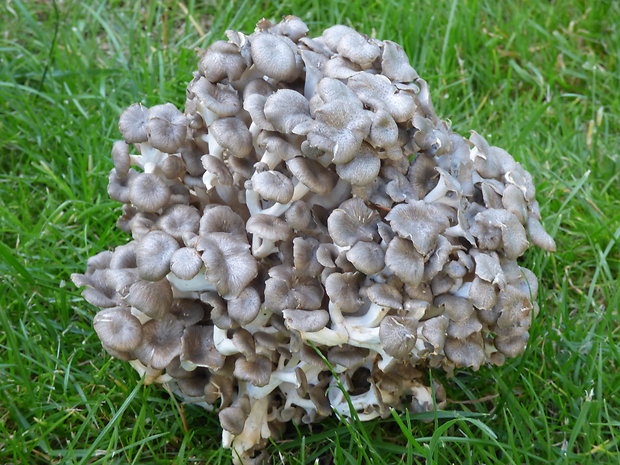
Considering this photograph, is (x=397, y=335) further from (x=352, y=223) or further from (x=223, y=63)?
(x=223, y=63)

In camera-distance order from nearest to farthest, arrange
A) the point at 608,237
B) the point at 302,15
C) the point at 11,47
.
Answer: the point at 608,237 → the point at 11,47 → the point at 302,15

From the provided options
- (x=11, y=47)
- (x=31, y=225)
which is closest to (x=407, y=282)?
(x=31, y=225)

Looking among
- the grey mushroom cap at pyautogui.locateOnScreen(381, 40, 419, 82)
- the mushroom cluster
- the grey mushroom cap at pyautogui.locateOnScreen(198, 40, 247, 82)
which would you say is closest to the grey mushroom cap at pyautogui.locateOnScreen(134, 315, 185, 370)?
the mushroom cluster

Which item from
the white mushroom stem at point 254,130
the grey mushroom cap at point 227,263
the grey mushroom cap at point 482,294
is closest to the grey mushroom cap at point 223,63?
the white mushroom stem at point 254,130

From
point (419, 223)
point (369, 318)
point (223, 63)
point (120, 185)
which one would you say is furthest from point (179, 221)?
point (419, 223)

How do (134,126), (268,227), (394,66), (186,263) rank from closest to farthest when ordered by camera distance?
(186,263) < (268,227) < (394,66) < (134,126)

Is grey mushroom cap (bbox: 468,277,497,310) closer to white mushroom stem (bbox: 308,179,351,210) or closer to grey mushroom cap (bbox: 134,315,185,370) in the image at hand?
white mushroom stem (bbox: 308,179,351,210)

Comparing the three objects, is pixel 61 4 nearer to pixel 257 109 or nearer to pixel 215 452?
pixel 257 109
